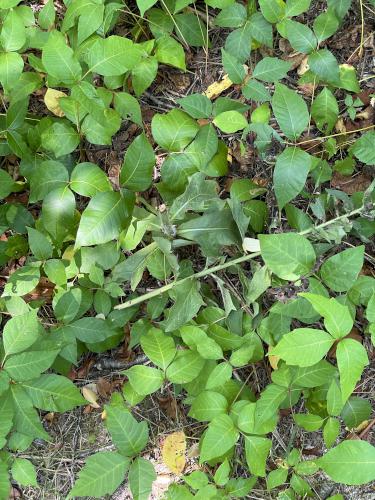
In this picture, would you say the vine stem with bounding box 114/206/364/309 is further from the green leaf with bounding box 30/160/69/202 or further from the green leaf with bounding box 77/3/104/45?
the green leaf with bounding box 77/3/104/45

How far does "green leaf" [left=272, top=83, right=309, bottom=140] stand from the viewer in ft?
5.90

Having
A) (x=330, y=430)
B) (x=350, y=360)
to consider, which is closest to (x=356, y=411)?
(x=330, y=430)

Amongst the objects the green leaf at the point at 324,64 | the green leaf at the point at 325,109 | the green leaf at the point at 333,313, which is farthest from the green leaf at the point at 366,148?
the green leaf at the point at 333,313

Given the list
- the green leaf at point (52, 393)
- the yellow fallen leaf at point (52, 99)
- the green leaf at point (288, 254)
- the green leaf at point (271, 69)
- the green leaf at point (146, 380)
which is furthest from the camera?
the yellow fallen leaf at point (52, 99)

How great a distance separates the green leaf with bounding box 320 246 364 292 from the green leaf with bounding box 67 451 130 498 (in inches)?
36.7

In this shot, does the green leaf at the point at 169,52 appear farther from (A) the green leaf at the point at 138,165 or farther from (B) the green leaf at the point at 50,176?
(B) the green leaf at the point at 50,176

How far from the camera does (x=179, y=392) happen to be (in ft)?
6.63

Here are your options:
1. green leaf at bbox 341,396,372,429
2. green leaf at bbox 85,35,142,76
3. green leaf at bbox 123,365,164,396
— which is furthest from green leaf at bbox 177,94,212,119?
green leaf at bbox 341,396,372,429

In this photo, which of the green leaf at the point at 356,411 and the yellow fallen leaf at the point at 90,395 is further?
the yellow fallen leaf at the point at 90,395

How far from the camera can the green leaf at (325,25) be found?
1.93 metres

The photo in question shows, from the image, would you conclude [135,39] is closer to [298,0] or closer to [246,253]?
[298,0]

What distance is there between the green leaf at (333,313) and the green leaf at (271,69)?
0.90m

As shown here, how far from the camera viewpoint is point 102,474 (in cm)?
179

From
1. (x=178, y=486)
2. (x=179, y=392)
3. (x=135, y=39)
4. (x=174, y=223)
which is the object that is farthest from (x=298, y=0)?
(x=178, y=486)
